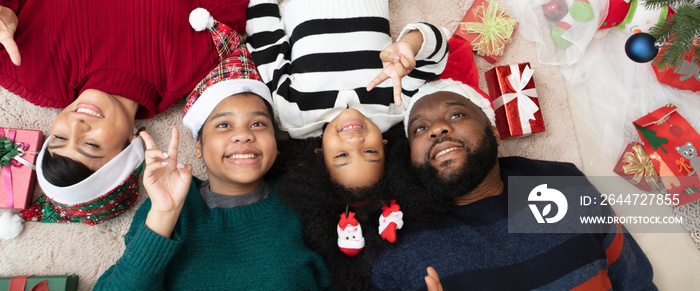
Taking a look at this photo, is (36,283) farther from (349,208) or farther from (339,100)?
(339,100)

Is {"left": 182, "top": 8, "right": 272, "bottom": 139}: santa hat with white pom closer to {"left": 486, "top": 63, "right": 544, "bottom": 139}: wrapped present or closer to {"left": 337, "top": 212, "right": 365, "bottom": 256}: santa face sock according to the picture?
{"left": 337, "top": 212, "right": 365, "bottom": 256}: santa face sock

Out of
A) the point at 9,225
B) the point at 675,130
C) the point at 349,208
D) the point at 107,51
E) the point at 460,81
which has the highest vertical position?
the point at 107,51

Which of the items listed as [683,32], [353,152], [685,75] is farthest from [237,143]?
[685,75]

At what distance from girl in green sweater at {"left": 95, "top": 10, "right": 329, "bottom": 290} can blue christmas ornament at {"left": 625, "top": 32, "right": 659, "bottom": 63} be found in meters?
1.20

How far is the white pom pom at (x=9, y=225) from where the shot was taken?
145cm

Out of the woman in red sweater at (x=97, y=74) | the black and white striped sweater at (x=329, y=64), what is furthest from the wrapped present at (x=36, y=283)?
the black and white striped sweater at (x=329, y=64)

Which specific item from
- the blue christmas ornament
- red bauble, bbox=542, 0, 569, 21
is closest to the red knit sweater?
red bauble, bbox=542, 0, 569, 21

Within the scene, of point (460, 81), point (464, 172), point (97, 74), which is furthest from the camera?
point (460, 81)

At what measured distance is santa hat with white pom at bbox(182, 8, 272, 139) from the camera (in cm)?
144

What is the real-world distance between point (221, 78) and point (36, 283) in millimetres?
882

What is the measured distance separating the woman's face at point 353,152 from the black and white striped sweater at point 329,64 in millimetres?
124

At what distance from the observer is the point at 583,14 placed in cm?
166

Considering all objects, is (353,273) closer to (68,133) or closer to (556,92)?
(68,133)

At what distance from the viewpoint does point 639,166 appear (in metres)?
1.68
